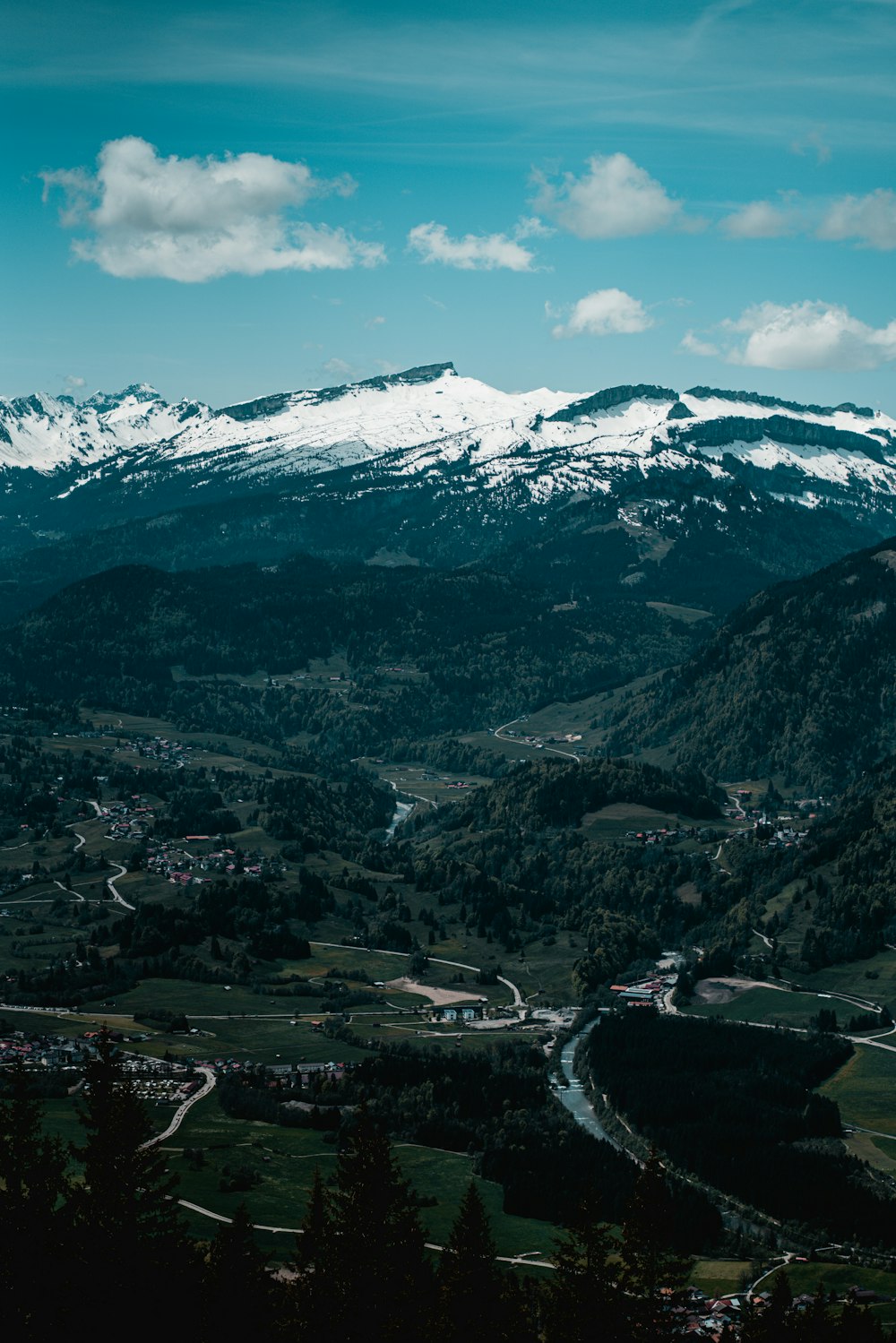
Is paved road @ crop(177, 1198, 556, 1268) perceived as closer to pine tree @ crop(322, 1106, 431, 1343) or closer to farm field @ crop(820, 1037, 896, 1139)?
pine tree @ crop(322, 1106, 431, 1343)

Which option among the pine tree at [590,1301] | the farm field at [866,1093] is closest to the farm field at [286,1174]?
the farm field at [866,1093]

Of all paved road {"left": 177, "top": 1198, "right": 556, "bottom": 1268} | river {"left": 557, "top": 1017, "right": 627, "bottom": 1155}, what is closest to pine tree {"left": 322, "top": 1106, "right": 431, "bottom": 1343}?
paved road {"left": 177, "top": 1198, "right": 556, "bottom": 1268}

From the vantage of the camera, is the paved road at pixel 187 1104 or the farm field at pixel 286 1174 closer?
the farm field at pixel 286 1174

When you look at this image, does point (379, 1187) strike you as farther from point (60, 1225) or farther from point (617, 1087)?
point (617, 1087)

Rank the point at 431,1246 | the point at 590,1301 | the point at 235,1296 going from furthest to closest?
the point at 431,1246, the point at 235,1296, the point at 590,1301

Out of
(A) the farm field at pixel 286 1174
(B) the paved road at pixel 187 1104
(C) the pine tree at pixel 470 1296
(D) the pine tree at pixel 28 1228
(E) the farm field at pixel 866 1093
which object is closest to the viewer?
(D) the pine tree at pixel 28 1228

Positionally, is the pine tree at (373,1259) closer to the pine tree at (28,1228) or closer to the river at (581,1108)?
the pine tree at (28,1228)


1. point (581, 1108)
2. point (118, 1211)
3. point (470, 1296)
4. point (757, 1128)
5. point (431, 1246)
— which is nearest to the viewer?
point (470, 1296)

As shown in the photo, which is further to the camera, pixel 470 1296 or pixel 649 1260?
pixel 470 1296

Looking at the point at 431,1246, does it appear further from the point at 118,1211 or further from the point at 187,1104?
the point at 118,1211

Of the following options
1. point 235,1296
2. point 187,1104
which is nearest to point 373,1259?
point 235,1296

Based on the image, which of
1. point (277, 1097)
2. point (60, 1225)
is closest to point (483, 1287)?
point (60, 1225)
